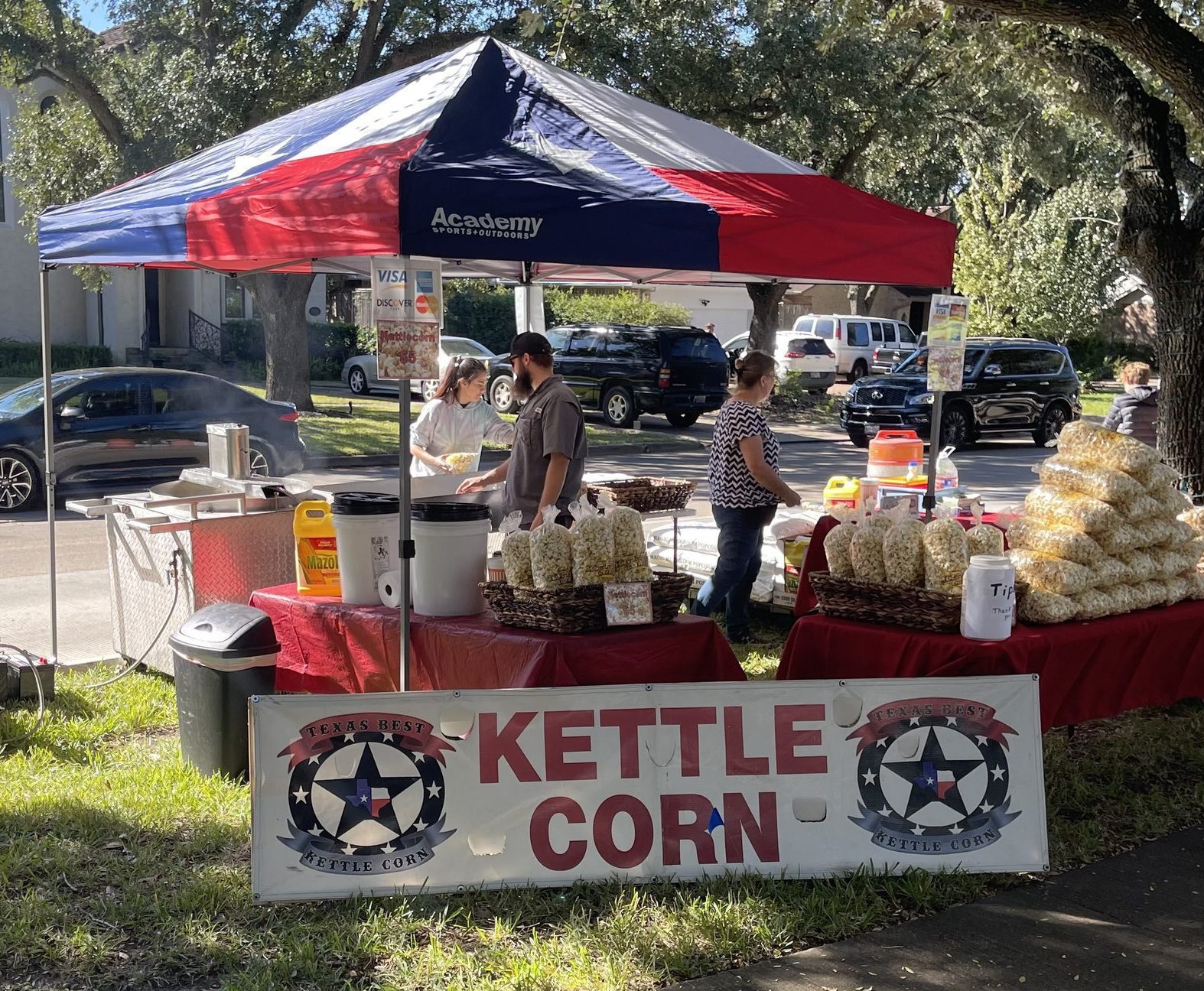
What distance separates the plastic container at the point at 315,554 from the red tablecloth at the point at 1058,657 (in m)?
2.11

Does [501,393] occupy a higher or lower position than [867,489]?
higher

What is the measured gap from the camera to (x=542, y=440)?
19.8 ft

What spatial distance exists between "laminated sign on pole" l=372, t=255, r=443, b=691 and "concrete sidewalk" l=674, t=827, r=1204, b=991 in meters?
2.08

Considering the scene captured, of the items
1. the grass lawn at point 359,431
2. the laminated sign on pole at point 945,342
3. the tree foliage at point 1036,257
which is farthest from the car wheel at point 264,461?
the tree foliage at point 1036,257

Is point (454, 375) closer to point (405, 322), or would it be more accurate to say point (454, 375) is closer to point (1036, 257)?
point (405, 322)

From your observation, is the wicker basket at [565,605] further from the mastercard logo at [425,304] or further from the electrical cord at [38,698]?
the electrical cord at [38,698]

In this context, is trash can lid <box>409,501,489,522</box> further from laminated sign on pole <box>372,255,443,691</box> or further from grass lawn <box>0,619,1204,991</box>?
grass lawn <box>0,619,1204,991</box>

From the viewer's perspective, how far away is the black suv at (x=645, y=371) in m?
24.2

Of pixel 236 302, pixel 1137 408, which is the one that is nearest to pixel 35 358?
pixel 236 302

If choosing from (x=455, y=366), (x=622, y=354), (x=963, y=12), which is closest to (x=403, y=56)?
(x=622, y=354)

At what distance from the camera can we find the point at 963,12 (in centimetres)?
1041

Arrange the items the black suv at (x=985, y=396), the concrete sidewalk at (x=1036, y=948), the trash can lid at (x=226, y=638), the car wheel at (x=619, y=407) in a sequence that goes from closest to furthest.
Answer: the concrete sidewalk at (x=1036, y=948) → the trash can lid at (x=226, y=638) → the black suv at (x=985, y=396) → the car wheel at (x=619, y=407)

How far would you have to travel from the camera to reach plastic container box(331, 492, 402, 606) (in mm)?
5488

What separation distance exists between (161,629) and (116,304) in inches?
1115
